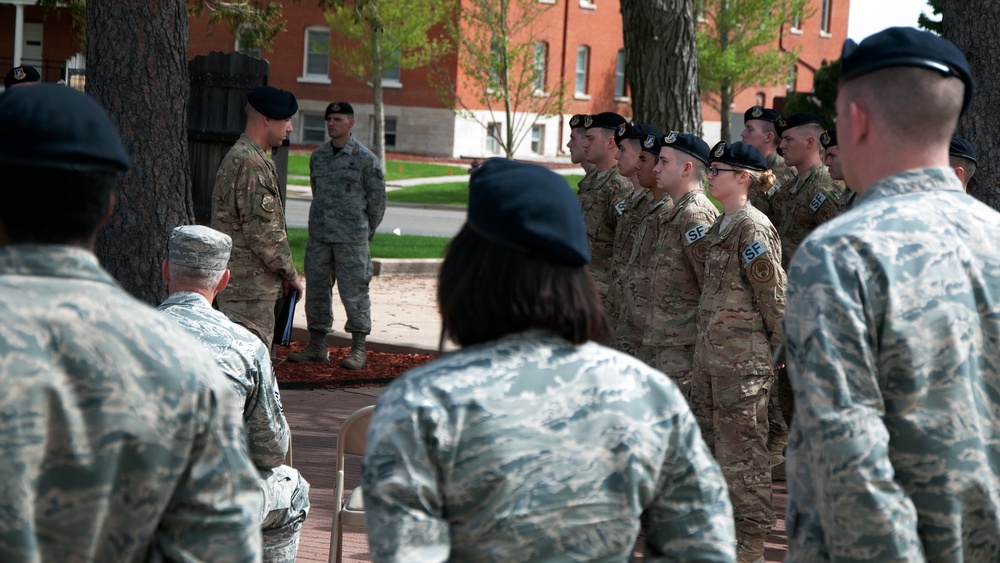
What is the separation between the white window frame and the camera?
4447 cm

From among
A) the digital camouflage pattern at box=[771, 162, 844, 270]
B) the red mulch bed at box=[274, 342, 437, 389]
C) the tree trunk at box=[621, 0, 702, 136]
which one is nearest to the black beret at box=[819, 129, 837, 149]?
the digital camouflage pattern at box=[771, 162, 844, 270]

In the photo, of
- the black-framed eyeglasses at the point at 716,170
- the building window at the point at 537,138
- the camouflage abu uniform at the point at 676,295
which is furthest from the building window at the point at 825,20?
the black-framed eyeglasses at the point at 716,170

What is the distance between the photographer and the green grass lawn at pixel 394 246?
17.5 m

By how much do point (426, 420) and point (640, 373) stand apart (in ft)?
1.41

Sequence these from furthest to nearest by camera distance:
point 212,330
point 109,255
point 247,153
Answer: point 109,255 → point 247,153 → point 212,330

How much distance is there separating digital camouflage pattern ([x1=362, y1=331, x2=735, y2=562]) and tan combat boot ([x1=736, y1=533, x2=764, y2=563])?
3.78 metres

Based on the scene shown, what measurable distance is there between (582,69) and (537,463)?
151ft

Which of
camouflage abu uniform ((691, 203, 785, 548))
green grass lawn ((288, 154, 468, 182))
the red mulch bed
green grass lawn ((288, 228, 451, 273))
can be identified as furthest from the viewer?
green grass lawn ((288, 154, 468, 182))

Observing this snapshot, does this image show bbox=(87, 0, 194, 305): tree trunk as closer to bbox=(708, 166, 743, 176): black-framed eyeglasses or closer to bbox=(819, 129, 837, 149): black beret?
bbox=(708, 166, 743, 176): black-framed eyeglasses

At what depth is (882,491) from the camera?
242cm

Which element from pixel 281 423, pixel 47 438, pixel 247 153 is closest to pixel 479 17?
pixel 247 153

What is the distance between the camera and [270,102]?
26.8 feet

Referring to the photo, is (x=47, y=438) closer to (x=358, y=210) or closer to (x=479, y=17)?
(x=358, y=210)

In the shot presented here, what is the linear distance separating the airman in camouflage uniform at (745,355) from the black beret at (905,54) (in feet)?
10.8
